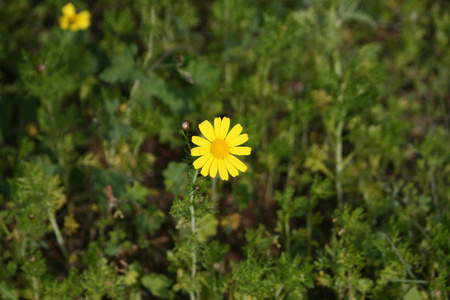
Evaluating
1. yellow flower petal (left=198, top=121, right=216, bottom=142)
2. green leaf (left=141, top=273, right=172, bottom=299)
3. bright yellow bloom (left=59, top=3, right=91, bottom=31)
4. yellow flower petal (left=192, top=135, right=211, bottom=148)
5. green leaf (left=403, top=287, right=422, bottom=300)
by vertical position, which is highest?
bright yellow bloom (left=59, top=3, right=91, bottom=31)

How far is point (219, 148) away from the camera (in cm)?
183

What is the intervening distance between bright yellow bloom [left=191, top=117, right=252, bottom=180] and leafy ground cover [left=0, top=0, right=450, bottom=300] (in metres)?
0.02

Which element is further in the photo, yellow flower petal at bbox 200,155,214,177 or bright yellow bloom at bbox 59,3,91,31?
bright yellow bloom at bbox 59,3,91,31

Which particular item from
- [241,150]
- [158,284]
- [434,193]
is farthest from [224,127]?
[434,193]

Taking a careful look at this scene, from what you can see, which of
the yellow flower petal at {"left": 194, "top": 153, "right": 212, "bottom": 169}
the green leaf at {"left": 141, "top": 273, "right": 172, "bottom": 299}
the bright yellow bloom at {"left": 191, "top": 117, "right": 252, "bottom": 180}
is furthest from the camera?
the green leaf at {"left": 141, "top": 273, "right": 172, "bottom": 299}

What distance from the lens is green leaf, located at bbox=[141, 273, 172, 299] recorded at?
2.38 metres

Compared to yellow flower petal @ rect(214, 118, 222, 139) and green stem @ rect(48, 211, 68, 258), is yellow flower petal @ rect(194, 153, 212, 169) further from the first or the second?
green stem @ rect(48, 211, 68, 258)

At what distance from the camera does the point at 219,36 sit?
3.47m

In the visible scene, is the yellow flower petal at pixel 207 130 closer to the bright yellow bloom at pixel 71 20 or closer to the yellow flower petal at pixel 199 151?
the yellow flower petal at pixel 199 151

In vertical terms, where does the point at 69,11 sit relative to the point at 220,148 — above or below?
above

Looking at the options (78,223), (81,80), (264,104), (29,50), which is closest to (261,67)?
(264,104)

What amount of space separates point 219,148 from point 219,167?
92mm

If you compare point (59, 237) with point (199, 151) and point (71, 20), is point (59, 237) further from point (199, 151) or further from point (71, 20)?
A: point (71, 20)

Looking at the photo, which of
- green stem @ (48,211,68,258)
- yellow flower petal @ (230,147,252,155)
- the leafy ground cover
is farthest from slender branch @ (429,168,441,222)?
green stem @ (48,211,68,258)
